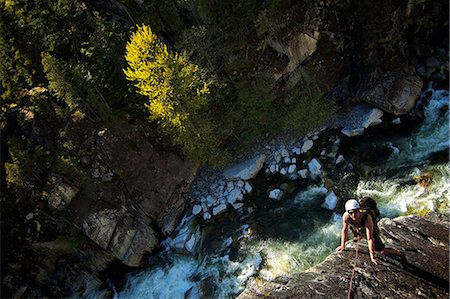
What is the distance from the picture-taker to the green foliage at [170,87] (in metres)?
19.1

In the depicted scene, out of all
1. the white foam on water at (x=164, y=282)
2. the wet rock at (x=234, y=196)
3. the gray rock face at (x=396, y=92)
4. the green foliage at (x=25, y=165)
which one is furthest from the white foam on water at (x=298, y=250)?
the green foliage at (x=25, y=165)

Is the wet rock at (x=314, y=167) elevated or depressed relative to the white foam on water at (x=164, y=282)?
depressed

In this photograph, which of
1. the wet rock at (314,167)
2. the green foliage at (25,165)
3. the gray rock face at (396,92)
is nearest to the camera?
the green foliage at (25,165)

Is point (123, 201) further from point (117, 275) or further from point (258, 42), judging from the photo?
point (258, 42)

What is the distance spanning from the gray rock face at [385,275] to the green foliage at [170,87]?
1261 cm

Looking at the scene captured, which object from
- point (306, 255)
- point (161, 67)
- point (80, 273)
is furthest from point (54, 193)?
point (306, 255)

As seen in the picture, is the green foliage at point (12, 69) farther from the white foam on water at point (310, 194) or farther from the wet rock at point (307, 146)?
the white foam on water at point (310, 194)

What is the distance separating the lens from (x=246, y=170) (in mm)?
24656

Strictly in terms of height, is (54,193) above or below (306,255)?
above

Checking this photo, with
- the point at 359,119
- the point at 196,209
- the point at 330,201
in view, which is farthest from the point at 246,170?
the point at 359,119

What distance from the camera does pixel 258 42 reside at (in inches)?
1003

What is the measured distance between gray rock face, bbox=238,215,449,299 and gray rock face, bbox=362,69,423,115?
14070 millimetres

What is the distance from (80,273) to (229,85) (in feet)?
54.3

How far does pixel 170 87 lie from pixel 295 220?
1094 centimetres
